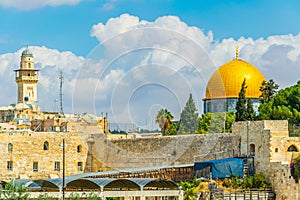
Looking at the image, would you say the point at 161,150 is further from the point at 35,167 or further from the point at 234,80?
the point at 234,80

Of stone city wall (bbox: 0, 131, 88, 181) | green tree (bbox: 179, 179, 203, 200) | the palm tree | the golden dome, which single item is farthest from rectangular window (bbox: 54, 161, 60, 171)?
the golden dome

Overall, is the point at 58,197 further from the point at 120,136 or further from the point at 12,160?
the point at 120,136

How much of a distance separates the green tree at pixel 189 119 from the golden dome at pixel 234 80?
6.05 metres

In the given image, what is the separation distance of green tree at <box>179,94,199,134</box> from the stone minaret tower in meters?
30.7

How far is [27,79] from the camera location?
81438 millimetres

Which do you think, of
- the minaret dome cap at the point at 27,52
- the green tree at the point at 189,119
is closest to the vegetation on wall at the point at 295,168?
the green tree at the point at 189,119

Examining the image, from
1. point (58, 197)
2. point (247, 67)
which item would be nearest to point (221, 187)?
point (58, 197)

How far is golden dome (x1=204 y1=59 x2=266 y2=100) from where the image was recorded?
58.7 m

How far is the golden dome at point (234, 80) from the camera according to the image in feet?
193

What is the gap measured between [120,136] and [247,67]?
12.2 metres

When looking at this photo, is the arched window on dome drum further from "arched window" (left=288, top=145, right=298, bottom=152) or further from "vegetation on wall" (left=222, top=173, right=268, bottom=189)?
"arched window" (left=288, top=145, right=298, bottom=152)

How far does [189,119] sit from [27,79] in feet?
107

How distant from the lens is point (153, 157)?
48.0 meters

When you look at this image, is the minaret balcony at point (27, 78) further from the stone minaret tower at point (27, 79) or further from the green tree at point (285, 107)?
the green tree at point (285, 107)
